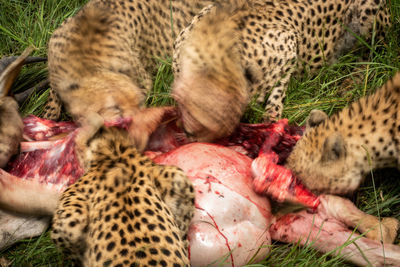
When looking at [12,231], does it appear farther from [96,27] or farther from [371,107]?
[371,107]

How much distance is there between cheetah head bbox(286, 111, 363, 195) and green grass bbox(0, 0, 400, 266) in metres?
0.22

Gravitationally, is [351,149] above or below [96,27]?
A: below

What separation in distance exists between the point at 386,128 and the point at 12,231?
2.31 m

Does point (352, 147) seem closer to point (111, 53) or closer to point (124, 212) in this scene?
point (124, 212)

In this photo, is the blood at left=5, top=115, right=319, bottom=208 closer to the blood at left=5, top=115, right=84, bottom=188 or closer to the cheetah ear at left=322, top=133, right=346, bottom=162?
the blood at left=5, top=115, right=84, bottom=188

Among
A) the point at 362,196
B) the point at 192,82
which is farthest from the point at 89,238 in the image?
the point at 362,196

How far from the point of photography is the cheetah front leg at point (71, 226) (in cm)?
277

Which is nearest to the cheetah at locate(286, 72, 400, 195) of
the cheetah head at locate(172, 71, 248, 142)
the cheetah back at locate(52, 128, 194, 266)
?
the cheetah head at locate(172, 71, 248, 142)

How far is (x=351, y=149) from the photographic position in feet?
11.1

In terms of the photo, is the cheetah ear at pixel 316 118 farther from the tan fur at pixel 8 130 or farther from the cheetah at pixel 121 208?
the tan fur at pixel 8 130

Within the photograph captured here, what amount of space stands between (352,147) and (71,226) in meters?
1.71

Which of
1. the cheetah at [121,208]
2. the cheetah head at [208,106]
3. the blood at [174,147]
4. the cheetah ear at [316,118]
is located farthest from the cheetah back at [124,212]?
the cheetah ear at [316,118]

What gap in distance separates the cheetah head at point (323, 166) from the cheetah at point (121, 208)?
780mm

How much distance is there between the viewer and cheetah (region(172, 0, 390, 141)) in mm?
3377
